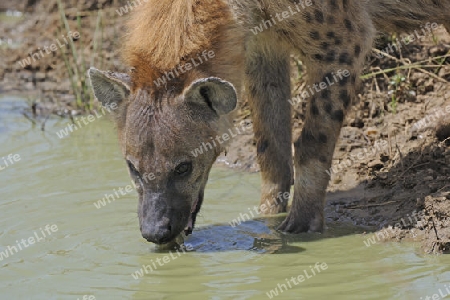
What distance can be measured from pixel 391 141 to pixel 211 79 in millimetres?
2992

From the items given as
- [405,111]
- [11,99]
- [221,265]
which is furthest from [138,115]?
[11,99]

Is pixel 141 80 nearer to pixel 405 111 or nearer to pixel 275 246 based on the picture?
pixel 275 246

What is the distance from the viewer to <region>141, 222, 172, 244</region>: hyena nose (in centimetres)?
645

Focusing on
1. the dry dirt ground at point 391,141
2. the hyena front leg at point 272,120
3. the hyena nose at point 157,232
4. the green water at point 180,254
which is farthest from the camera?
the hyena front leg at point 272,120

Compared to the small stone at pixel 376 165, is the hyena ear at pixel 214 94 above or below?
above

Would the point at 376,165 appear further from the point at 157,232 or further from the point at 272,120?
the point at 157,232

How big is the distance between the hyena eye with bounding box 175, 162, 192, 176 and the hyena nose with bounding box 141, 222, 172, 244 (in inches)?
18.0

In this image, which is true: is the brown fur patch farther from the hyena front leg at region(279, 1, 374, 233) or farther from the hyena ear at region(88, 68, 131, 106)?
the hyena front leg at region(279, 1, 374, 233)

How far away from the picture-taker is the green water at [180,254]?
20.5 ft

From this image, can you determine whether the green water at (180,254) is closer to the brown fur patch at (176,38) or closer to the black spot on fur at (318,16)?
the brown fur patch at (176,38)

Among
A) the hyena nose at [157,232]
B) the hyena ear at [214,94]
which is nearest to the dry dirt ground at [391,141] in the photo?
the hyena ear at [214,94]

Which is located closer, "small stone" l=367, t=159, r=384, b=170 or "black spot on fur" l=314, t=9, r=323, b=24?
"black spot on fur" l=314, t=9, r=323, b=24

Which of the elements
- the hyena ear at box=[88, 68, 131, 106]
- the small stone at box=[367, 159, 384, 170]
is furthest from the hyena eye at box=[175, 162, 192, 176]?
the small stone at box=[367, 159, 384, 170]

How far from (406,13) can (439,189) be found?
1667mm
